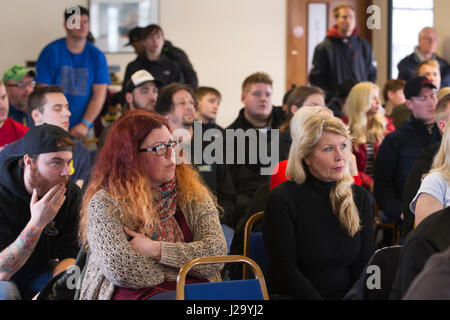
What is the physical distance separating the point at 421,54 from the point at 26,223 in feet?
14.9

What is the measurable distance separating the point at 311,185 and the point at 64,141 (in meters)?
1.04

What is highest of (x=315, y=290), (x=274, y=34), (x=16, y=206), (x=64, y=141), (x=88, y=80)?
(x=274, y=34)

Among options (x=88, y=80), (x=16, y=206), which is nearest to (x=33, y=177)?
(x=16, y=206)

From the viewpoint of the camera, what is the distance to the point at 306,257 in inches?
89.4

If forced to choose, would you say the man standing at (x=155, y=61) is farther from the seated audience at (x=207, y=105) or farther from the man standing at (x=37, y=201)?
the man standing at (x=37, y=201)

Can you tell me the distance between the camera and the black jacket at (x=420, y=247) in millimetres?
1331

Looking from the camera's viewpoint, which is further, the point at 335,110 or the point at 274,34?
the point at 274,34

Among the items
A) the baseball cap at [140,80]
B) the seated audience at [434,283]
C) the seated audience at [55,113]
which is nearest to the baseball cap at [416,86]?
the baseball cap at [140,80]

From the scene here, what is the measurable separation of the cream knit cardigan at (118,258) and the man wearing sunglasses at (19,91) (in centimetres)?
288

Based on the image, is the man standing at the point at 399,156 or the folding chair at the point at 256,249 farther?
the man standing at the point at 399,156

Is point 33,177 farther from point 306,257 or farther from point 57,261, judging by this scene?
point 306,257

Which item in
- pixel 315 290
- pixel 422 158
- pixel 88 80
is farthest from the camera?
pixel 88 80

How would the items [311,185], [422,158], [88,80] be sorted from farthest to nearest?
[88,80]
[422,158]
[311,185]

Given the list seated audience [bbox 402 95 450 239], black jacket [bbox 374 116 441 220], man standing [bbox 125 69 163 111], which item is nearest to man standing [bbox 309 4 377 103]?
black jacket [bbox 374 116 441 220]
